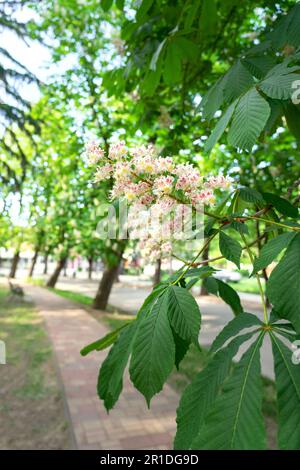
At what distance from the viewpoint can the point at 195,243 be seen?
4.79 ft

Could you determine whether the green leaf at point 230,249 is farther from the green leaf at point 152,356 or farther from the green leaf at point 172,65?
the green leaf at point 172,65

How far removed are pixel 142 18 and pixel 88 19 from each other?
6505 millimetres

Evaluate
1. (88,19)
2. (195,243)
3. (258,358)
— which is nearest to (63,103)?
(88,19)

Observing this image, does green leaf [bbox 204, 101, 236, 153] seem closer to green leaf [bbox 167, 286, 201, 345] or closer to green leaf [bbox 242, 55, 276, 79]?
green leaf [bbox 167, 286, 201, 345]

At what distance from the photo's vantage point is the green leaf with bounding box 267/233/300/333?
0.85 metres

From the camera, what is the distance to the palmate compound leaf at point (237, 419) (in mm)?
718

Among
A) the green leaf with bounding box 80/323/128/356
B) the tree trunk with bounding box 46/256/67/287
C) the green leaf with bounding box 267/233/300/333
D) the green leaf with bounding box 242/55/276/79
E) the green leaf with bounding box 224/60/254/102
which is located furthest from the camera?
the tree trunk with bounding box 46/256/67/287

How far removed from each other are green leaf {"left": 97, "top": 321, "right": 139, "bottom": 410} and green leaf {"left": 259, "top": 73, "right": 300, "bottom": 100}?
2.33 feet

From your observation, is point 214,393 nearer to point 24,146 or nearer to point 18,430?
point 18,430

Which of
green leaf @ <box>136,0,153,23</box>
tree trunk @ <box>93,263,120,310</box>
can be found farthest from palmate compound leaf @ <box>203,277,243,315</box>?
tree trunk @ <box>93,263,120,310</box>

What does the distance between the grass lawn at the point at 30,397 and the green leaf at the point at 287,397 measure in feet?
11.0

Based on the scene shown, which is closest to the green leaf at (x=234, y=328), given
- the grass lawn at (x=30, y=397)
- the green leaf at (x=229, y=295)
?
the green leaf at (x=229, y=295)

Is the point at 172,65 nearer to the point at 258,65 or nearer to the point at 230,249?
the point at 258,65
